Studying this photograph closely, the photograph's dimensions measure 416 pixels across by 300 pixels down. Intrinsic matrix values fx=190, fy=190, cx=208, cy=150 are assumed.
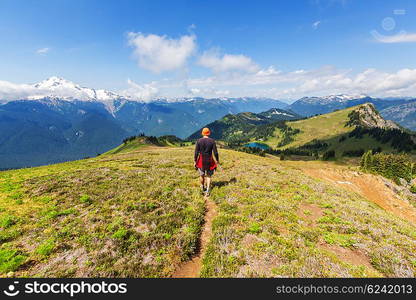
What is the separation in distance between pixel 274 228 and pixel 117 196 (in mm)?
12072

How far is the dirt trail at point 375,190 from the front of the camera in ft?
107

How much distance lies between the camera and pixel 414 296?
21.4 ft

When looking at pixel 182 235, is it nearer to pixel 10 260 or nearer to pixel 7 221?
pixel 10 260

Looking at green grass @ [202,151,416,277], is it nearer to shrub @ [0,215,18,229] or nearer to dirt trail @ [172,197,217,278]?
dirt trail @ [172,197,217,278]

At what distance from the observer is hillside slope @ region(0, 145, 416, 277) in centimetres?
771

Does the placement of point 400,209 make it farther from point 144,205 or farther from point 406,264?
point 144,205

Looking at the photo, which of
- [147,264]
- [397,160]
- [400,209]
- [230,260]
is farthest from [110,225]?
[397,160]

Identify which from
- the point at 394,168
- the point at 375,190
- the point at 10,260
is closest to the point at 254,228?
the point at 10,260

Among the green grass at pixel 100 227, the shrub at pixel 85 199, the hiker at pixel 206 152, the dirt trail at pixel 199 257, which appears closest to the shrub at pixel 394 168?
the hiker at pixel 206 152

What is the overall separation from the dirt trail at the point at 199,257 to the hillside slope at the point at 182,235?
310mm

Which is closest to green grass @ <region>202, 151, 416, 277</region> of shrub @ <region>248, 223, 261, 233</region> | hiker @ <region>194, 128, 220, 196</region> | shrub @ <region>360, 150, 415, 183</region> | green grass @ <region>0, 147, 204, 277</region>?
shrub @ <region>248, 223, 261, 233</region>

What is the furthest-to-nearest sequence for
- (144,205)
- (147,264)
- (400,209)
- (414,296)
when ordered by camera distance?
(400,209) < (144,205) < (147,264) < (414,296)

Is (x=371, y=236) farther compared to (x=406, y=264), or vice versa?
(x=371, y=236)

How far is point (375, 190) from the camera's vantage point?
3972 centimetres
